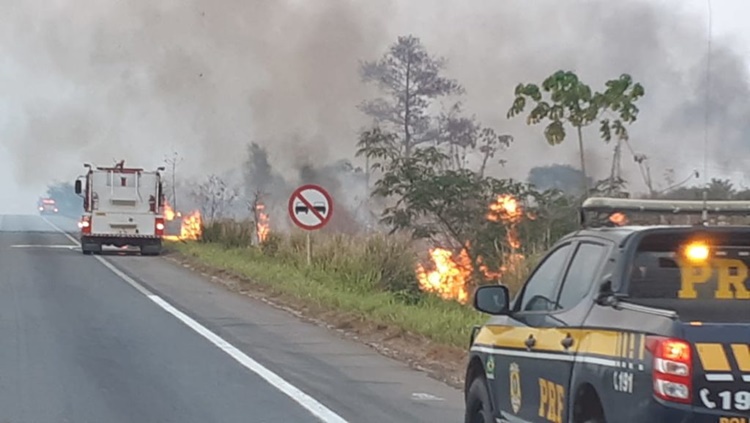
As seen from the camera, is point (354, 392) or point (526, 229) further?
point (526, 229)

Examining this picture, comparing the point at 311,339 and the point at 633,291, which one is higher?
the point at 633,291

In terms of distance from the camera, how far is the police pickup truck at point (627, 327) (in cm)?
498

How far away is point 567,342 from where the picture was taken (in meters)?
6.05

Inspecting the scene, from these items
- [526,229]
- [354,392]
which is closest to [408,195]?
[526,229]

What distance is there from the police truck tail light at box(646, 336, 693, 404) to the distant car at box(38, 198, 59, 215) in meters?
102

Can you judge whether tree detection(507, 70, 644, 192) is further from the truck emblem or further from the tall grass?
the truck emblem

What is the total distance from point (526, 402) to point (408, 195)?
1779 cm

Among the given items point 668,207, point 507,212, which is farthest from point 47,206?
point 668,207

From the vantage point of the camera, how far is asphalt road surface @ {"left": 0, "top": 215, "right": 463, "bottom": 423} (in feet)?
33.4

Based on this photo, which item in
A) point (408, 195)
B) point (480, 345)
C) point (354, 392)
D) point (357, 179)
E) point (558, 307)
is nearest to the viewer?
point (558, 307)

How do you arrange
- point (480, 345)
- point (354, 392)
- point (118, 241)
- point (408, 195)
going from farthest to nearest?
point (118, 241), point (408, 195), point (354, 392), point (480, 345)

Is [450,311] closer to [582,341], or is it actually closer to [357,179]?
[582,341]

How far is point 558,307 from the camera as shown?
655 cm

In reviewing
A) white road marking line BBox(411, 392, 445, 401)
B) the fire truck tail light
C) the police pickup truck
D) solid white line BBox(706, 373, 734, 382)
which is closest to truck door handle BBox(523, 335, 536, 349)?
the police pickup truck
